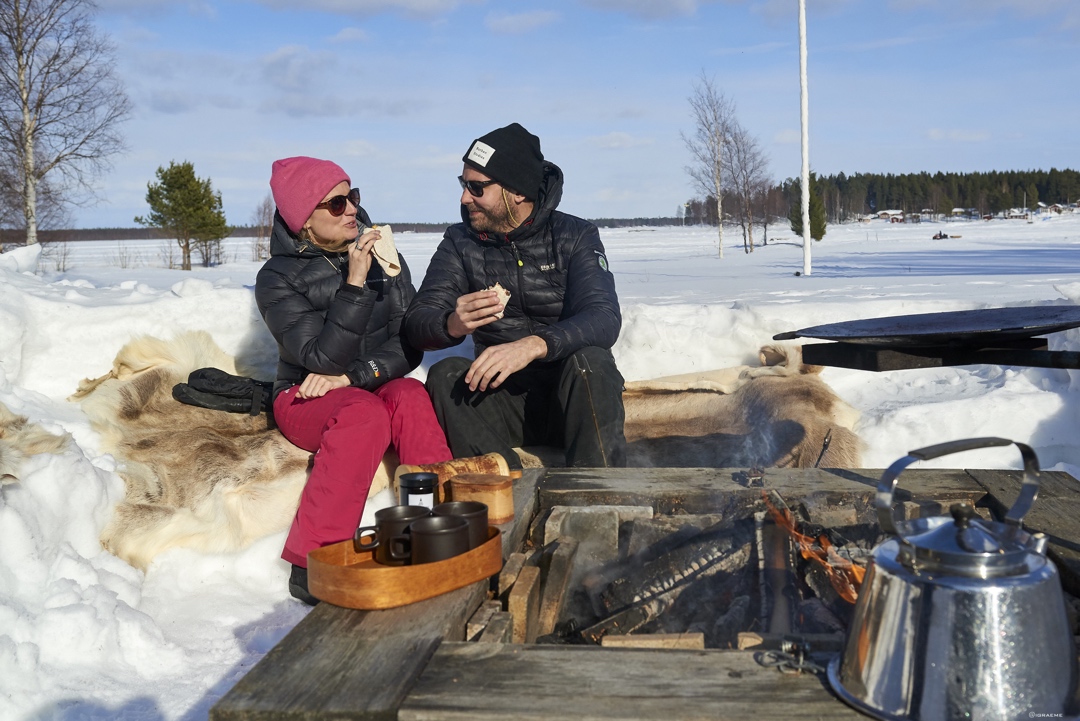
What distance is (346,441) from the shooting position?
3246 millimetres

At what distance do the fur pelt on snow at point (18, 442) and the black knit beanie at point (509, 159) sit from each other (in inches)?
77.6

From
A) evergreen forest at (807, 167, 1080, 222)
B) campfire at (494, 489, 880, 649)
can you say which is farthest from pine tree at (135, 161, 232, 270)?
evergreen forest at (807, 167, 1080, 222)

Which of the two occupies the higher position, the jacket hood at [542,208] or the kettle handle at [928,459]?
the jacket hood at [542,208]

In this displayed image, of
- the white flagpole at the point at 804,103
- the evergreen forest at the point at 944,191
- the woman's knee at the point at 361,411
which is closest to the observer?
the woman's knee at the point at 361,411

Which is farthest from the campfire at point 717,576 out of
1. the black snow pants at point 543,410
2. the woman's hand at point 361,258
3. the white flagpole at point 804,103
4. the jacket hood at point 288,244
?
the white flagpole at point 804,103

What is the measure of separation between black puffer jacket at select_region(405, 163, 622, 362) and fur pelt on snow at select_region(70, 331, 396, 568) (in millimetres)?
744

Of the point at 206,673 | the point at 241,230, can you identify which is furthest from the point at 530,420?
the point at 241,230

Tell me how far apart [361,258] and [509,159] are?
0.76m

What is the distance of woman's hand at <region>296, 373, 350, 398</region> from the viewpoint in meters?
3.45

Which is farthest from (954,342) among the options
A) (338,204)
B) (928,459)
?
(338,204)

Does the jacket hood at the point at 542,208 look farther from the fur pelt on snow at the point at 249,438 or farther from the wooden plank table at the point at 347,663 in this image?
the wooden plank table at the point at 347,663

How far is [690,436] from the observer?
170 inches

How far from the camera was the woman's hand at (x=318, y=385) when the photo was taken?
3451 mm

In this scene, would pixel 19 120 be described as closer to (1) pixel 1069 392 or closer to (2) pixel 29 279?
(2) pixel 29 279
